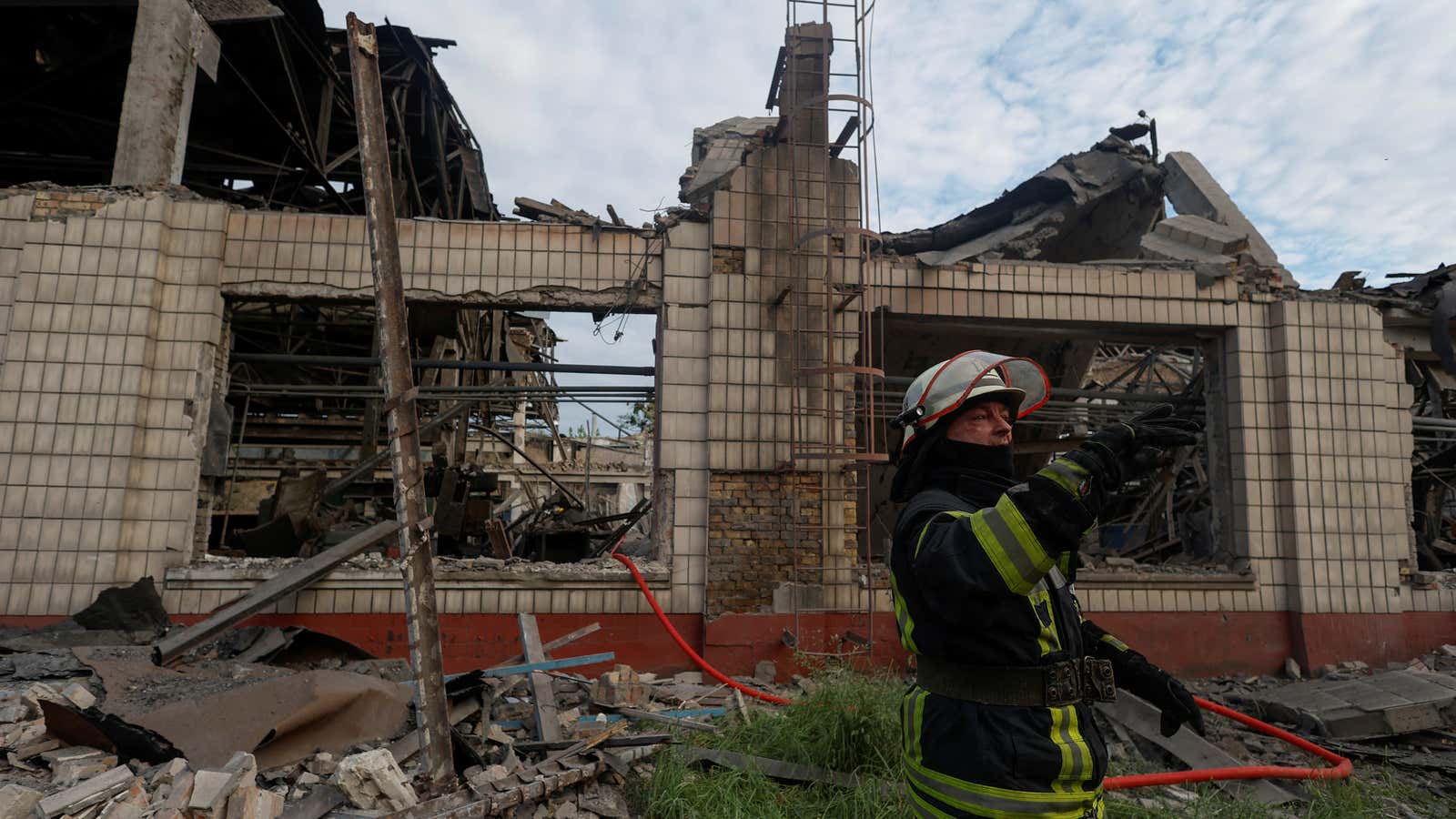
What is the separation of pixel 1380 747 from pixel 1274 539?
187cm

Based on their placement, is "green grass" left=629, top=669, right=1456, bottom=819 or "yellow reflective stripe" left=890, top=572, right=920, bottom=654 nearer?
"yellow reflective stripe" left=890, top=572, right=920, bottom=654

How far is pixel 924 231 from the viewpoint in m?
7.38

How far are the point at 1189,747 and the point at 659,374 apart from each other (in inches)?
161

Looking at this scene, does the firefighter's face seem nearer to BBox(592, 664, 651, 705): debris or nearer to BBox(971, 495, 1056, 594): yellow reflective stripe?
BBox(971, 495, 1056, 594): yellow reflective stripe

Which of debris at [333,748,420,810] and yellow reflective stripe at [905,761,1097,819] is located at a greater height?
yellow reflective stripe at [905,761,1097,819]

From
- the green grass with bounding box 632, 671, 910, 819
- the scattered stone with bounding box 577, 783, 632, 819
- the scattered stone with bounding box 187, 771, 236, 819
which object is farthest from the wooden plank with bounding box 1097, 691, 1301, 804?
the scattered stone with bounding box 187, 771, 236, 819

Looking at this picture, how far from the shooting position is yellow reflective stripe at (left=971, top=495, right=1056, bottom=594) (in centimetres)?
179

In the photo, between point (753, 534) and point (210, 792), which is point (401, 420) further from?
point (753, 534)

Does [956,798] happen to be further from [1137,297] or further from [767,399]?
[1137,297]

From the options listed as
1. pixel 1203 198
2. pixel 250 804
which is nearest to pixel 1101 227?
pixel 1203 198

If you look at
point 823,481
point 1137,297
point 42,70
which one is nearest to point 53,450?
point 823,481

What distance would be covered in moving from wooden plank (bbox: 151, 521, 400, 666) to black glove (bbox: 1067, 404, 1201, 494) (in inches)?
139

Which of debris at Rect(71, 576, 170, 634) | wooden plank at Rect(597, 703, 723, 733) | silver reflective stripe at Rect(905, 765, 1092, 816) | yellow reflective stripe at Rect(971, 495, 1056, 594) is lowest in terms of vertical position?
wooden plank at Rect(597, 703, 723, 733)

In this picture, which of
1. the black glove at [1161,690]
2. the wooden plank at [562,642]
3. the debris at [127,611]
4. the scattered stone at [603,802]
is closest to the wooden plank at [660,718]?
the scattered stone at [603,802]
